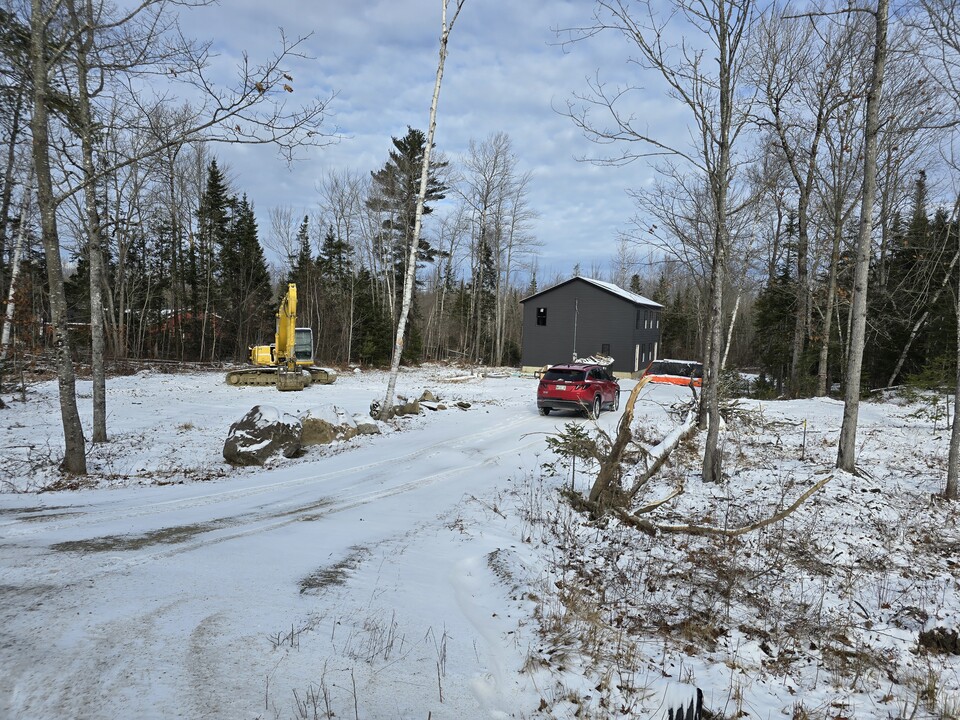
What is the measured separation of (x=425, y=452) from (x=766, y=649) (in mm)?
7889

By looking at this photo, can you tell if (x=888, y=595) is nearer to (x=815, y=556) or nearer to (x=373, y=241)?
(x=815, y=556)

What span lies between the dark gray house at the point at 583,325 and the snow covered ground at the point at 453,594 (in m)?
29.5

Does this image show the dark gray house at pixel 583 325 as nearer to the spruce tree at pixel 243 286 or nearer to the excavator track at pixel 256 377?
the excavator track at pixel 256 377

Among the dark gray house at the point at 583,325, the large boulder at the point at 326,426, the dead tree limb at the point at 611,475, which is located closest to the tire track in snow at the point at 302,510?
the large boulder at the point at 326,426

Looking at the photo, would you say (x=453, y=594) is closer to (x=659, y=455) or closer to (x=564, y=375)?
(x=659, y=455)

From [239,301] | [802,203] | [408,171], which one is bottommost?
[239,301]

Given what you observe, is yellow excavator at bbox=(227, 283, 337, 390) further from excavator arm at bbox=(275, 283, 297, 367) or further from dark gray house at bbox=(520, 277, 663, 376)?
dark gray house at bbox=(520, 277, 663, 376)

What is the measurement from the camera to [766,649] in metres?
4.13

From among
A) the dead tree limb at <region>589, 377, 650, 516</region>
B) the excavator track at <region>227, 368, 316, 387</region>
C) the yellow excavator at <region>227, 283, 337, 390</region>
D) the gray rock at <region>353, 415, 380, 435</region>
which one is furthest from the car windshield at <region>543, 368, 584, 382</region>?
the excavator track at <region>227, 368, 316, 387</region>

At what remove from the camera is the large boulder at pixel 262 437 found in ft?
32.7

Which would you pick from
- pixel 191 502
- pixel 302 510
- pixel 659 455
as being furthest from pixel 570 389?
pixel 191 502

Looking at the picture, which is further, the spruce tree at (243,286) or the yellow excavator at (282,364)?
the spruce tree at (243,286)

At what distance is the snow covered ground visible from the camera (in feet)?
10.4

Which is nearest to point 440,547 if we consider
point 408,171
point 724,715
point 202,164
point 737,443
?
point 724,715
